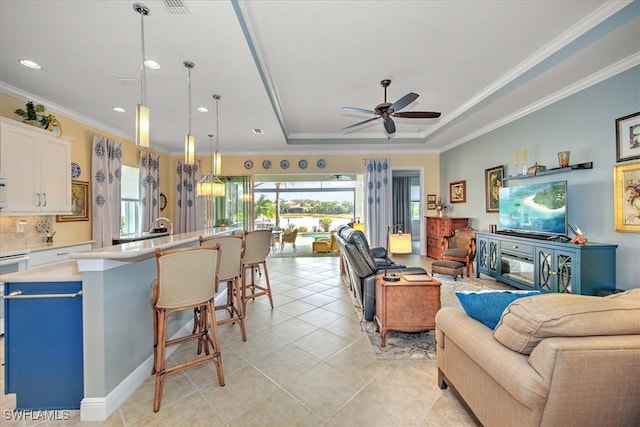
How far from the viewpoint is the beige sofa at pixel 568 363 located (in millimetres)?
1062

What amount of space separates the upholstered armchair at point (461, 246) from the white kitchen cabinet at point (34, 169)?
629 centimetres

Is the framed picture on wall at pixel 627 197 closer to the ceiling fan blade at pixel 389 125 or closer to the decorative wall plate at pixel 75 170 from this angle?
the ceiling fan blade at pixel 389 125

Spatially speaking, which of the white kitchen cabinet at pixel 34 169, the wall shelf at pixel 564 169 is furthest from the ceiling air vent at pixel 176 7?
the wall shelf at pixel 564 169

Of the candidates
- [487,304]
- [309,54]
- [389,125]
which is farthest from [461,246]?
[309,54]

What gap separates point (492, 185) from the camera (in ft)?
16.5

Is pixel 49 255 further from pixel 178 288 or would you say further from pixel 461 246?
pixel 461 246

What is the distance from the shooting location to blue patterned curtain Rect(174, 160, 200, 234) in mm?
6645

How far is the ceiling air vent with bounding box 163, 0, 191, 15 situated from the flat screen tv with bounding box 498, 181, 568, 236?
4.53 m

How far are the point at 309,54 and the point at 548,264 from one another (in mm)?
3926

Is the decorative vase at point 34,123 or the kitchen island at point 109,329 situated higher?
the decorative vase at point 34,123

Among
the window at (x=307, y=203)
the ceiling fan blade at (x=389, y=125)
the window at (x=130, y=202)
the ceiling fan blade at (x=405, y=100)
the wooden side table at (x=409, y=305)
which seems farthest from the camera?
the window at (x=307, y=203)

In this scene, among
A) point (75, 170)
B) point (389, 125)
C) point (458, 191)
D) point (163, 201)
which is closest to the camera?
point (389, 125)

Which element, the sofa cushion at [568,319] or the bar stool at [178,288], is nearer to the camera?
the sofa cushion at [568,319]

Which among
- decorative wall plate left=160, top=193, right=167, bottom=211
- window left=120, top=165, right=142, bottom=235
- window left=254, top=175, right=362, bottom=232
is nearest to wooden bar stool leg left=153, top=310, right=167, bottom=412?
window left=120, top=165, right=142, bottom=235
